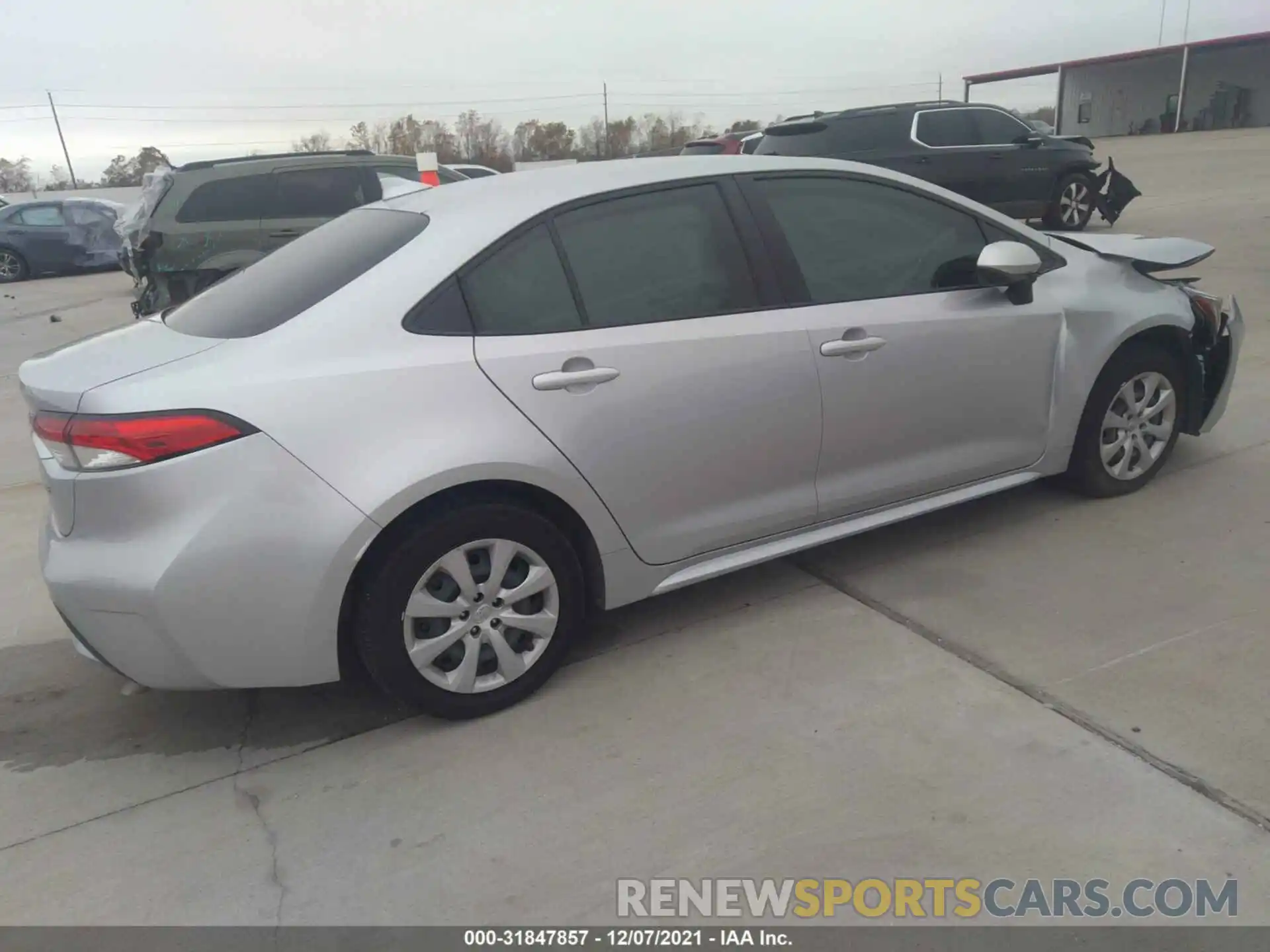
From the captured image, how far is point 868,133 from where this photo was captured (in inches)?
486

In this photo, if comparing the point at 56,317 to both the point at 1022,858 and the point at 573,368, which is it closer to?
the point at 573,368

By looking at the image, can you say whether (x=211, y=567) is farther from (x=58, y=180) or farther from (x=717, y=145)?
(x=58, y=180)

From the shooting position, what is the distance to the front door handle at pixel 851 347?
11.2ft

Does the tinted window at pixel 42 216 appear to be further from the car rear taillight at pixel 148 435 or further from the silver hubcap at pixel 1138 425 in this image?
the silver hubcap at pixel 1138 425

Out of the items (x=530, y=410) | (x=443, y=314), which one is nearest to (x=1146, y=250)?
(x=530, y=410)

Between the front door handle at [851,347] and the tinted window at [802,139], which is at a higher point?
the tinted window at [802,139]

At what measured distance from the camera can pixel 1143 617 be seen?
338 cm

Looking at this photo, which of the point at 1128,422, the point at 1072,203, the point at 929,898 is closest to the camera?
the point at 929,898

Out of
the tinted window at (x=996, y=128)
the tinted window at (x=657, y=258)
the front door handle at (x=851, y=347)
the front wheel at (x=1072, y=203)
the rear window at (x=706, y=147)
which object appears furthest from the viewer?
the rear window at (x=706, y=147)

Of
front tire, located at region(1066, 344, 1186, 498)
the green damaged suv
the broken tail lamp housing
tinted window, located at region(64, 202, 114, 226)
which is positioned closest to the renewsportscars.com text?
front tire, located at region(1066, 344, 1186, 498)

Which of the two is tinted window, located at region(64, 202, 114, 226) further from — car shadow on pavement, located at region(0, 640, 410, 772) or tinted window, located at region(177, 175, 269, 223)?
car shadow on pavement, located at region(0, 640, 410, 772)

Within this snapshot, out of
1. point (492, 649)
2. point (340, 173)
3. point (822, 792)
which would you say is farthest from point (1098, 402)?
point (340, 173)

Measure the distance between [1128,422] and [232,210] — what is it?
27.0 ft

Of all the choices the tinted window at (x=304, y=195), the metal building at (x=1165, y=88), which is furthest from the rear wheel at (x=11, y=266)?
the metal building at (x=1165, y=88)
